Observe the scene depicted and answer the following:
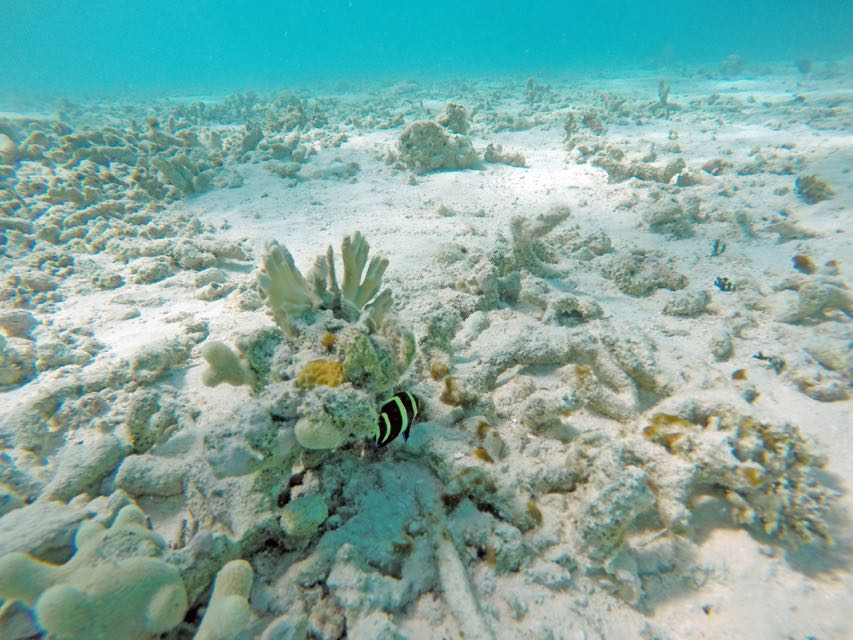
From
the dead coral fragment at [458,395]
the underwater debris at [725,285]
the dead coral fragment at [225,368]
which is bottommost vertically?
the dead coral fragment at [458,395]

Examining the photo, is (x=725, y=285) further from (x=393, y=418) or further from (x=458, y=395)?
(x=393, y=418)

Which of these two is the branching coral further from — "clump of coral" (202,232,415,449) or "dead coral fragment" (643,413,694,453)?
"dead coral fragment" (643,413,694,453)

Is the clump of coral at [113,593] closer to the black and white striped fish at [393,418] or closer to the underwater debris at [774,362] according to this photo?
the black and white striped fish at [393,418]

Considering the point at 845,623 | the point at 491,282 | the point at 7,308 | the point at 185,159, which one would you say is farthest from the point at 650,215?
the point at 185,159

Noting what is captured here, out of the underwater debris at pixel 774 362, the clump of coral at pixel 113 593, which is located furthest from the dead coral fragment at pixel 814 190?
the clump of coral at pixel 113 593

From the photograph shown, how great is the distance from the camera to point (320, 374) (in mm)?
1818

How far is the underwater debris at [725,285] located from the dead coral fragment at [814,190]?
318 centimetres

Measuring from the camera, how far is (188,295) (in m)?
4.53

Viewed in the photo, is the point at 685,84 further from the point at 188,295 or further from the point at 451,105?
the point at 188,295

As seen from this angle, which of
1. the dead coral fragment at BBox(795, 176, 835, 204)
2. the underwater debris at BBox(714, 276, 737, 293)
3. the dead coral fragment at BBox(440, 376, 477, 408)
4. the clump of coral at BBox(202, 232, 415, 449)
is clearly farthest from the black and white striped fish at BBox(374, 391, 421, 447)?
the dead coral fragment at BBox(795, 176, 835, 204)

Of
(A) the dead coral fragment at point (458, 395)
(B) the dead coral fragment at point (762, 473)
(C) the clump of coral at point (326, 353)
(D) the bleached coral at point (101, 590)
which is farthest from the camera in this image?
(A) the dead coral fragment at point (458, 395)

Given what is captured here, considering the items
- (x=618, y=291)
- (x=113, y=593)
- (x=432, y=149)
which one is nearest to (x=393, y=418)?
(x=113, y=593)

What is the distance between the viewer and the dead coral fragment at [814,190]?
548cm

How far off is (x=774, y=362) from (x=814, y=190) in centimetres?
434
